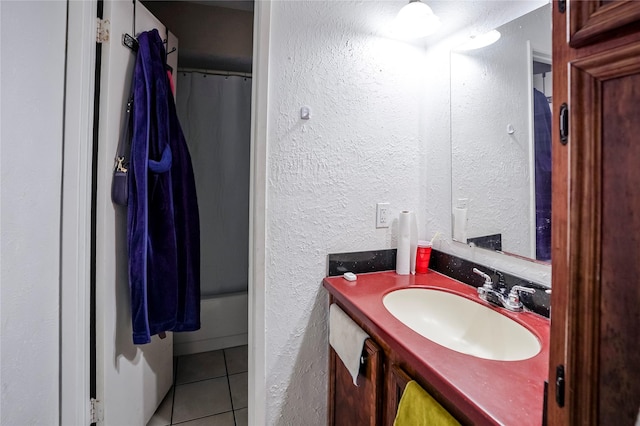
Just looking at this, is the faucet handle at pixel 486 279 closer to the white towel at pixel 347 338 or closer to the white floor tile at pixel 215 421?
the white towel at pixel 347 338

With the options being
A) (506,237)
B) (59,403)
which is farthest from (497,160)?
(59,403)

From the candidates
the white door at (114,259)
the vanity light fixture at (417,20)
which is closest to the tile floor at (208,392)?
the white door at (114,259)

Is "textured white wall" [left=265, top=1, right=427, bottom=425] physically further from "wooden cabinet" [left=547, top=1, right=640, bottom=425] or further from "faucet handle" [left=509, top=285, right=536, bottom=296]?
"wooden cabinet" [left=547, top=1, right=640, bottom=425]

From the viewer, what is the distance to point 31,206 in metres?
1.00

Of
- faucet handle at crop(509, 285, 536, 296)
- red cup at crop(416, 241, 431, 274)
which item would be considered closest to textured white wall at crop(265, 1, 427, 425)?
red cup at crop(416, 241, 431, 274)

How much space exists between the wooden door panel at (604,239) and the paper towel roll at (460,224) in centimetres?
89

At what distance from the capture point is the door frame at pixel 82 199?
1154 mm

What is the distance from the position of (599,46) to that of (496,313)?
0.84 m

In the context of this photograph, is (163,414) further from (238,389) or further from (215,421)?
(238,389)

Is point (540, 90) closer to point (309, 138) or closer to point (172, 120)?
point (309, 138)

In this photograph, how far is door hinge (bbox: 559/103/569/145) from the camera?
399 millimetres

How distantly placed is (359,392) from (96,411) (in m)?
1.13

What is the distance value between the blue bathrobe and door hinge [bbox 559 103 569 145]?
1374 mm

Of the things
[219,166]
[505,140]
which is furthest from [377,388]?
[219,166]
